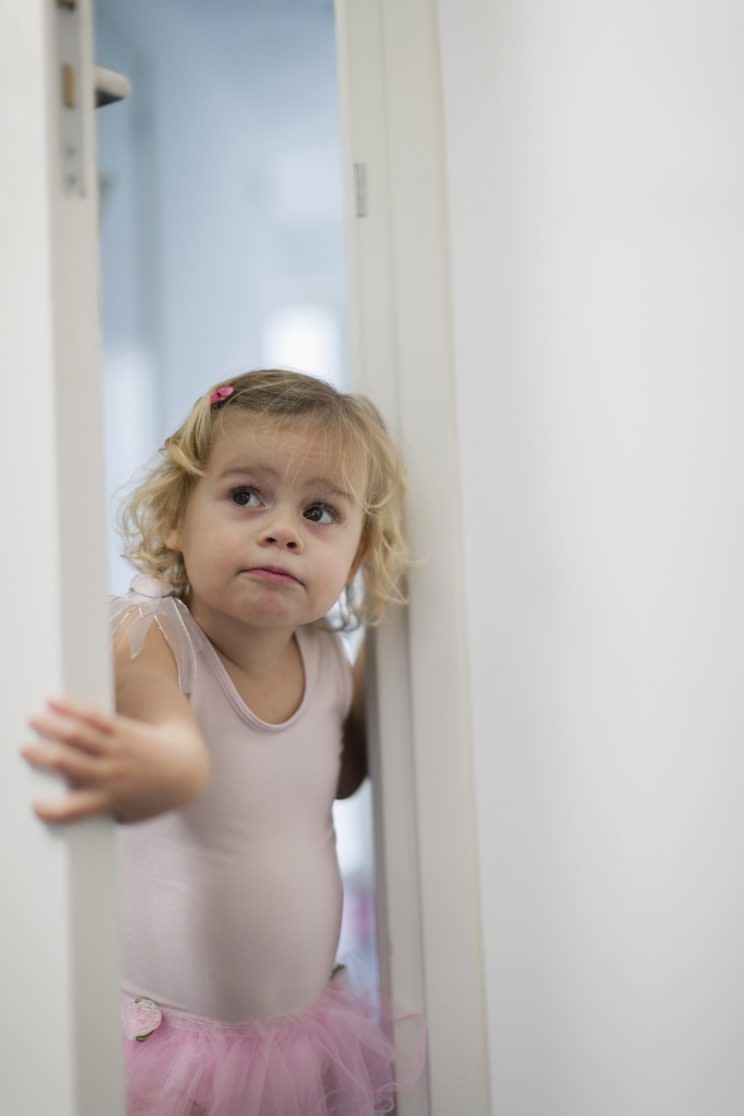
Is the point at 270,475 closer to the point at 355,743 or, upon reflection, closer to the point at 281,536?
the point at 281,536

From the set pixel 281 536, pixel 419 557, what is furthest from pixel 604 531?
pixel 281 536

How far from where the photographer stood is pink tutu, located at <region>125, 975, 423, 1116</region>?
0.85 metres

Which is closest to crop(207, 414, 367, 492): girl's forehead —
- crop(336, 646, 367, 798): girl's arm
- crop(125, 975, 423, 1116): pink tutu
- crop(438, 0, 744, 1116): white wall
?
crop(438, 0, 744, 1116): white wall

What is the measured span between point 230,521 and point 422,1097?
0.56m

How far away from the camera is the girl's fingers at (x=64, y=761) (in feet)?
1.94

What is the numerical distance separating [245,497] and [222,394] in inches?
4.3

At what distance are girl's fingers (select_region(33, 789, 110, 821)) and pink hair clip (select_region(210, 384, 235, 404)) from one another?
436 millimetres

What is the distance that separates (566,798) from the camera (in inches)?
34.8

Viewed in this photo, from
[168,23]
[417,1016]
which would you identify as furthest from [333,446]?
[168,23]

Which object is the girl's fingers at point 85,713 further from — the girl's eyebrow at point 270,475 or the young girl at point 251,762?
the girl's eyebrow at point 270,475

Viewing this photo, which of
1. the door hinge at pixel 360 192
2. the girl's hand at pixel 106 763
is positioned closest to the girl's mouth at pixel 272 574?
the girl's hand at pixel 106 763

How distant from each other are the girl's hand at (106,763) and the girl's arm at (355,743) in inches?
15.4

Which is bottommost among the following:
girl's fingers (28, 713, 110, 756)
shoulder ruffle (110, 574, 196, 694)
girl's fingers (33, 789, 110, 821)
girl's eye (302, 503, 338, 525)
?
girl's fingers (33, 789, 110, 821)

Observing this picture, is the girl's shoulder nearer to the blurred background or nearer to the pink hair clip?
the pink hair clip
